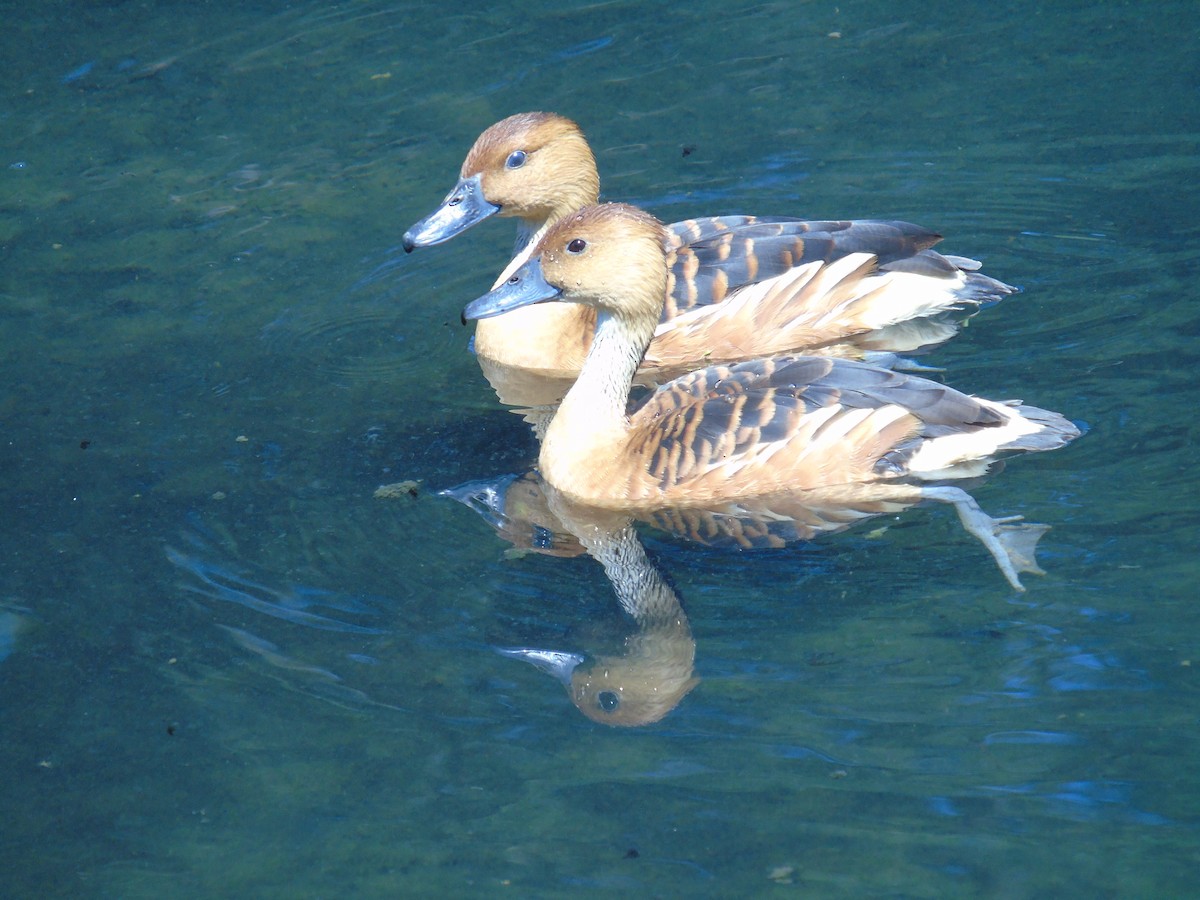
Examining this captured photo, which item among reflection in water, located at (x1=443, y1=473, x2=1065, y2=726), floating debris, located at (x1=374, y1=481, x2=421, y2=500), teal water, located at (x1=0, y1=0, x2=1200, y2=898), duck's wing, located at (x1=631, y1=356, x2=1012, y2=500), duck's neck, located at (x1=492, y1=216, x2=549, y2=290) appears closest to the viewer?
teal water, located at (x1=0, y1=0, x2=1200, y2=898)

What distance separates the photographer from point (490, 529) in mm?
5852

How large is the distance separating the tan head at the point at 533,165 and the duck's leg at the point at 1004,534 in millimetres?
2970

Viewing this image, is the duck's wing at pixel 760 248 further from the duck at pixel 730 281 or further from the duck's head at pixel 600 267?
the duck's head at pixel 600 267

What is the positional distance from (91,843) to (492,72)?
6629 mm

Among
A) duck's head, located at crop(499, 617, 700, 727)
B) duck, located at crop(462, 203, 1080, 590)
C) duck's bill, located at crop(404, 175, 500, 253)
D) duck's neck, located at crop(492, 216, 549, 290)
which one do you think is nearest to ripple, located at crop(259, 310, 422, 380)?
duck's bill, located at crop(404, 175, 500, 253)

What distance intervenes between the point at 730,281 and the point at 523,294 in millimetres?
1327

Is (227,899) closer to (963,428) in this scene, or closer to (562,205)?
(963,428)

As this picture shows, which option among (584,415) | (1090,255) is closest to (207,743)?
(584,415)

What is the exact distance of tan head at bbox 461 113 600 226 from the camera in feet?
24.7

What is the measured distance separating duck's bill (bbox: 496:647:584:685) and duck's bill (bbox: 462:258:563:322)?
1854 mm

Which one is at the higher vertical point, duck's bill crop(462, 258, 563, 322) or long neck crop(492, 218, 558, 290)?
duck's bill crop(462, 258, 563, 322)

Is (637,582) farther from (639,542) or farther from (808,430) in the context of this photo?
(808,430)

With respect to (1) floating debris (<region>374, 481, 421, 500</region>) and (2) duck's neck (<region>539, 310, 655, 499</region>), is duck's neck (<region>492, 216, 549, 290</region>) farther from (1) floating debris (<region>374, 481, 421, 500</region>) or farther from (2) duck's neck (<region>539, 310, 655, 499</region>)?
(1) floating debris (<region>374, 481, 421, 500</region>)

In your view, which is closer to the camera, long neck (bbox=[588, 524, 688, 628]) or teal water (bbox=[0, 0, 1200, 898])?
teal water (bbox=[0, 0, 1200, 898])
